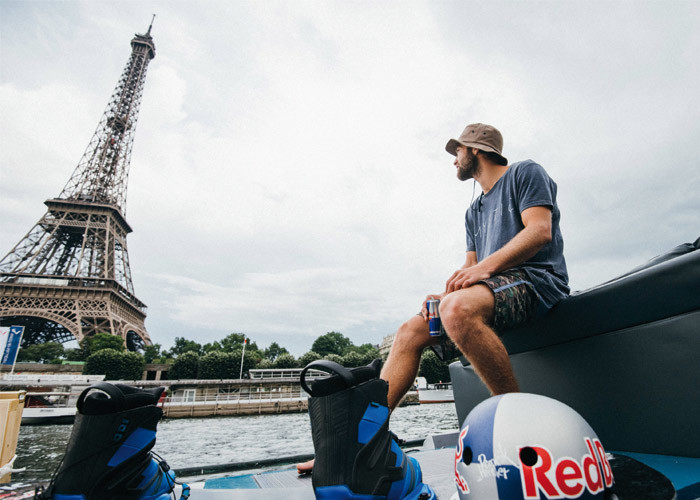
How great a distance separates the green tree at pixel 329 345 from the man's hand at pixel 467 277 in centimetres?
6743

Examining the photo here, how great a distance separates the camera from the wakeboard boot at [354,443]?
3.53 feet

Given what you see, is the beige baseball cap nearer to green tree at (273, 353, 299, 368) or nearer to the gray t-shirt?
the gray t-shirt

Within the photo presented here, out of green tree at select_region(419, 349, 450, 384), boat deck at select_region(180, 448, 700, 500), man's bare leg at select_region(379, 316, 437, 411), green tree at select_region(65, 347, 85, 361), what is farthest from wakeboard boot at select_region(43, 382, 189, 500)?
green tree at select_region(65, 347, 85, 361)

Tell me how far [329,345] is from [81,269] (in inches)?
1841

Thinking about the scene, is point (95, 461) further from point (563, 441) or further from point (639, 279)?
point (639, 279)

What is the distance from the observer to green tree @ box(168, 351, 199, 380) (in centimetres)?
3766

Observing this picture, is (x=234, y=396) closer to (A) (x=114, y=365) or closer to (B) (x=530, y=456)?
(A) (x=114, y=365)

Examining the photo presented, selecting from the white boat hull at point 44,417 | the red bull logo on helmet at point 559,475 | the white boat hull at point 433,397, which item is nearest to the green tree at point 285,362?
the white boat hull at point 433,397

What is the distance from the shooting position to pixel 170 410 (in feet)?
77.0

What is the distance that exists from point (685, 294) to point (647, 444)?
68 centimetres

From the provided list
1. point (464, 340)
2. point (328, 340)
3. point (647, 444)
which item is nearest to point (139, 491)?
point (464, 340)

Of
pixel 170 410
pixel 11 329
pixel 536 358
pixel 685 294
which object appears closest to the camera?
pixel 685 294

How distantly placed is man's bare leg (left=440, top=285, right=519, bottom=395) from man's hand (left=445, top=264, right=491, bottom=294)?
0.41 feet

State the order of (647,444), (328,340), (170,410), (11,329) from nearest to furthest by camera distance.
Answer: (647,444), (11,329), (170,410), (328,340)
